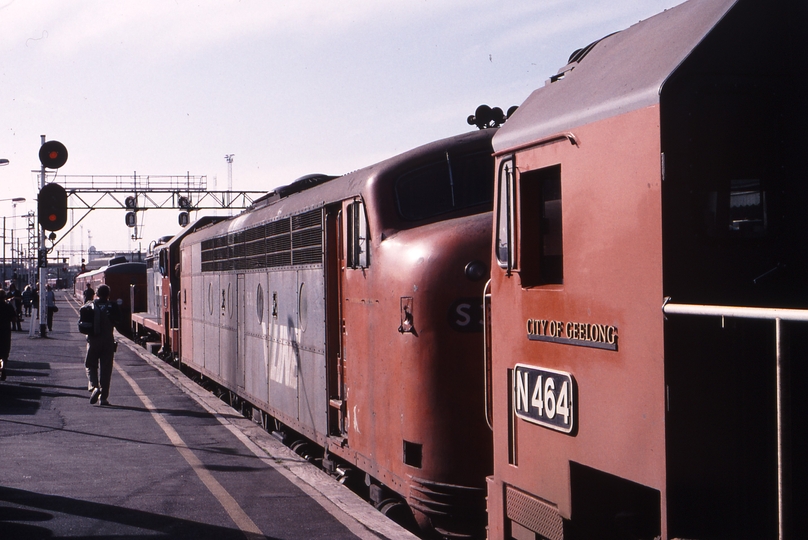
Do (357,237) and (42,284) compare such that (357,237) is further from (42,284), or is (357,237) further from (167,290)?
(42,284)

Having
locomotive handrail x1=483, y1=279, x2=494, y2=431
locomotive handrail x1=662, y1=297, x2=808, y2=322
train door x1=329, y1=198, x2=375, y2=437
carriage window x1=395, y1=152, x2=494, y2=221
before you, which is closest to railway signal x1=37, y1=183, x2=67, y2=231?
train door x1=329, y1=198, x2=375, y2=437

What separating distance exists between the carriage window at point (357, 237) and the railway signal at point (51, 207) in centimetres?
525

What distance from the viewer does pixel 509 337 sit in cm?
533

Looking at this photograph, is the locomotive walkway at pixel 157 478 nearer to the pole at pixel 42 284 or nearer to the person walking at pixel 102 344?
the person walking at pixel 102 344

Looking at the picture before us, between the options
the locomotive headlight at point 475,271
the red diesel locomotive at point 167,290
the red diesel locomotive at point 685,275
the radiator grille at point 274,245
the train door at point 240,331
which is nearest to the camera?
the red diesel locomotive at point 685,275

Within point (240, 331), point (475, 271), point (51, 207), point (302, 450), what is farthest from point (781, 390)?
point (240, 331)

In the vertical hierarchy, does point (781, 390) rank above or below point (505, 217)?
below

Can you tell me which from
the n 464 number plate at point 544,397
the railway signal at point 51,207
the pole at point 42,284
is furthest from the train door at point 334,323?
the pole at point 42,284

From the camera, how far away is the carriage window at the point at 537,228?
16.4 feet

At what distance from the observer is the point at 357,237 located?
802 centimetres

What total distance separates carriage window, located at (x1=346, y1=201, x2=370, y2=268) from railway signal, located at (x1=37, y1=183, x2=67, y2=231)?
525 cm

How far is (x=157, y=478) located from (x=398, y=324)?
355 centimetres

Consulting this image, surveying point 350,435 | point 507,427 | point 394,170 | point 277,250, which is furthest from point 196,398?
point 507,427

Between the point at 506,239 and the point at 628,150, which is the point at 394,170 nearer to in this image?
the point at 506,239
